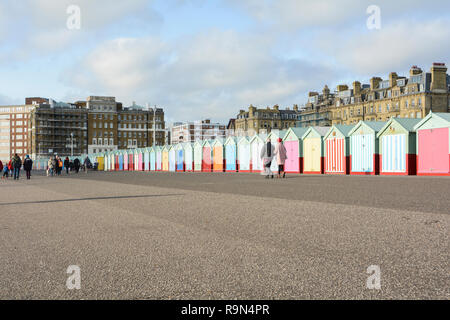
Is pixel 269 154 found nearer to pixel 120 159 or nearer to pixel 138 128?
pixel 120 159

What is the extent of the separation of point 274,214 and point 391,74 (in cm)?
8860

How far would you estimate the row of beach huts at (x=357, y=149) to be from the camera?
25766 mm

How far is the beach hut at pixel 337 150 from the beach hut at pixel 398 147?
2.82 meters

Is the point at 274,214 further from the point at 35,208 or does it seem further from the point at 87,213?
the point at 35,208

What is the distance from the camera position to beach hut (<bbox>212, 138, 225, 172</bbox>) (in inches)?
1751

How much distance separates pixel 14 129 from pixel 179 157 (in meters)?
148

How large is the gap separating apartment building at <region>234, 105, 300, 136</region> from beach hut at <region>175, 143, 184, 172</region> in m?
81.6

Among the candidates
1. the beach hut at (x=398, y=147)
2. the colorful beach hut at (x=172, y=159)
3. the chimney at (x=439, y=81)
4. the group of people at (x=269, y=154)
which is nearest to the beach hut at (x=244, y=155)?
the beach hut at (x=398, y=147)

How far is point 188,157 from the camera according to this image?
50938 millimetres

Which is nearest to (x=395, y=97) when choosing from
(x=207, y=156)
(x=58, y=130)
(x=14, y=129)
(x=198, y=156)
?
(x=198, y=156)

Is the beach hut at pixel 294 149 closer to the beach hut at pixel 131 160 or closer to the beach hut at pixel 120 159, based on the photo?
the beach hut at pixel 131 160

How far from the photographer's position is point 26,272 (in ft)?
15.2

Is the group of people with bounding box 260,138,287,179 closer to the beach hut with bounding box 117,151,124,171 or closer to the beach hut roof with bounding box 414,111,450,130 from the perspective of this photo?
the beach hut roof with bounding box 414,111,450,130

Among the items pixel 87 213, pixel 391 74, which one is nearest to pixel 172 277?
pixel 87 213
